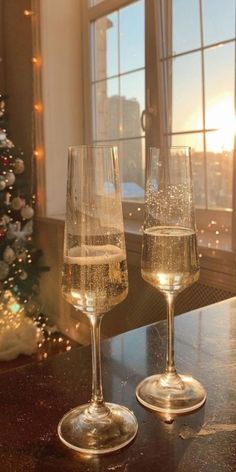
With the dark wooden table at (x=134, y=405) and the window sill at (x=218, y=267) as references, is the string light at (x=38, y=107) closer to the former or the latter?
the window sill at (x=218, y=267)

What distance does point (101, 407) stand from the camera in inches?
20.6

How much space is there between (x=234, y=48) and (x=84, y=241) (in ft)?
5.36

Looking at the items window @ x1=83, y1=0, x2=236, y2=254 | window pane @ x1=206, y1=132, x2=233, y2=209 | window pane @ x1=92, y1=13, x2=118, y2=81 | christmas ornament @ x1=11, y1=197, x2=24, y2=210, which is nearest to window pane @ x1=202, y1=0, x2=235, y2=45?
window @ x1=83, y1=0, x2=236, y2=254

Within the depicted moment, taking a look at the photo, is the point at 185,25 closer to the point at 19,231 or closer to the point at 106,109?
the point at 106,109

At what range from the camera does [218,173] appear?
196cm

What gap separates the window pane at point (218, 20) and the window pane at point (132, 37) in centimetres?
47

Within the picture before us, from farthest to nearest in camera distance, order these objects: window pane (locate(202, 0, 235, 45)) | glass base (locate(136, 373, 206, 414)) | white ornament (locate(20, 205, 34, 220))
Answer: white ornament (locate(20, 205, 34, 220))
window pane (locate(202, 0, 235, 45))
glass base (locate(136, 373, 206, 414))

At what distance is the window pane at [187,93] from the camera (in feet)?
6.65

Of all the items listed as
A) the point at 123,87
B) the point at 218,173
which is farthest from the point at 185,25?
the point at 218,173

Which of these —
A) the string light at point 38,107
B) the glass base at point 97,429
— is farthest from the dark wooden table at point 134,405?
the string light at point 38,107

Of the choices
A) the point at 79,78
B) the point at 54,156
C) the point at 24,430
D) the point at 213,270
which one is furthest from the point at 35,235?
the point at 24,430

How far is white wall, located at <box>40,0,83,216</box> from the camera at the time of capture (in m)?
2.75

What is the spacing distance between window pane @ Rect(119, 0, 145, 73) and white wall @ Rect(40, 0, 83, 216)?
0.44 m

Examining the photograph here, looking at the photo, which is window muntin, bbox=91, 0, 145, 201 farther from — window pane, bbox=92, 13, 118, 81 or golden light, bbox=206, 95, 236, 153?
golden light, bbox=206, 95, 236, 153
